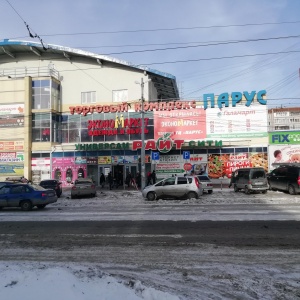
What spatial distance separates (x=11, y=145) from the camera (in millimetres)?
36500

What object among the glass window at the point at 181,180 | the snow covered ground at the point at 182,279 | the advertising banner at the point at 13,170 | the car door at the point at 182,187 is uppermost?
the advertising banner at the point at 13,170

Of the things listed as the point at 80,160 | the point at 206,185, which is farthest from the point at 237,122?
the point at 80,160

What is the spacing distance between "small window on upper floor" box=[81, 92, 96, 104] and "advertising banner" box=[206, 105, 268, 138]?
12585mm

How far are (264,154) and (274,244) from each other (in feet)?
85.5

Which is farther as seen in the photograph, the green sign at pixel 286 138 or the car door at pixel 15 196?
the green sign at pixel 286 138

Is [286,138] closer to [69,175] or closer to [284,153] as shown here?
[284,153]

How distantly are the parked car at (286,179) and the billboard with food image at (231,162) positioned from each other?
834 cm

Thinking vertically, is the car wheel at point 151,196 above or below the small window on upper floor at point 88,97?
below

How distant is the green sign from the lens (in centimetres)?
3278

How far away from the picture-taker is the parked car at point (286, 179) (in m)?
21.6

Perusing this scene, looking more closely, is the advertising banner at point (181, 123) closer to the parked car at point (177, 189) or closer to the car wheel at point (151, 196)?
the parked car at point (177, 189)

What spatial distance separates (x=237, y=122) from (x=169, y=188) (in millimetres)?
16169

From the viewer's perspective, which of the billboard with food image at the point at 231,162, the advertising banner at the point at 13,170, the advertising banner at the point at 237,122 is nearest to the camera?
the billboard with food image at the point at 231,162

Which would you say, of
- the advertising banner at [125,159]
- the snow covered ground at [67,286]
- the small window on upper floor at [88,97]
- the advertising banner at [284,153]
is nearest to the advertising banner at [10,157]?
the small window on upper floor at [88,97]
